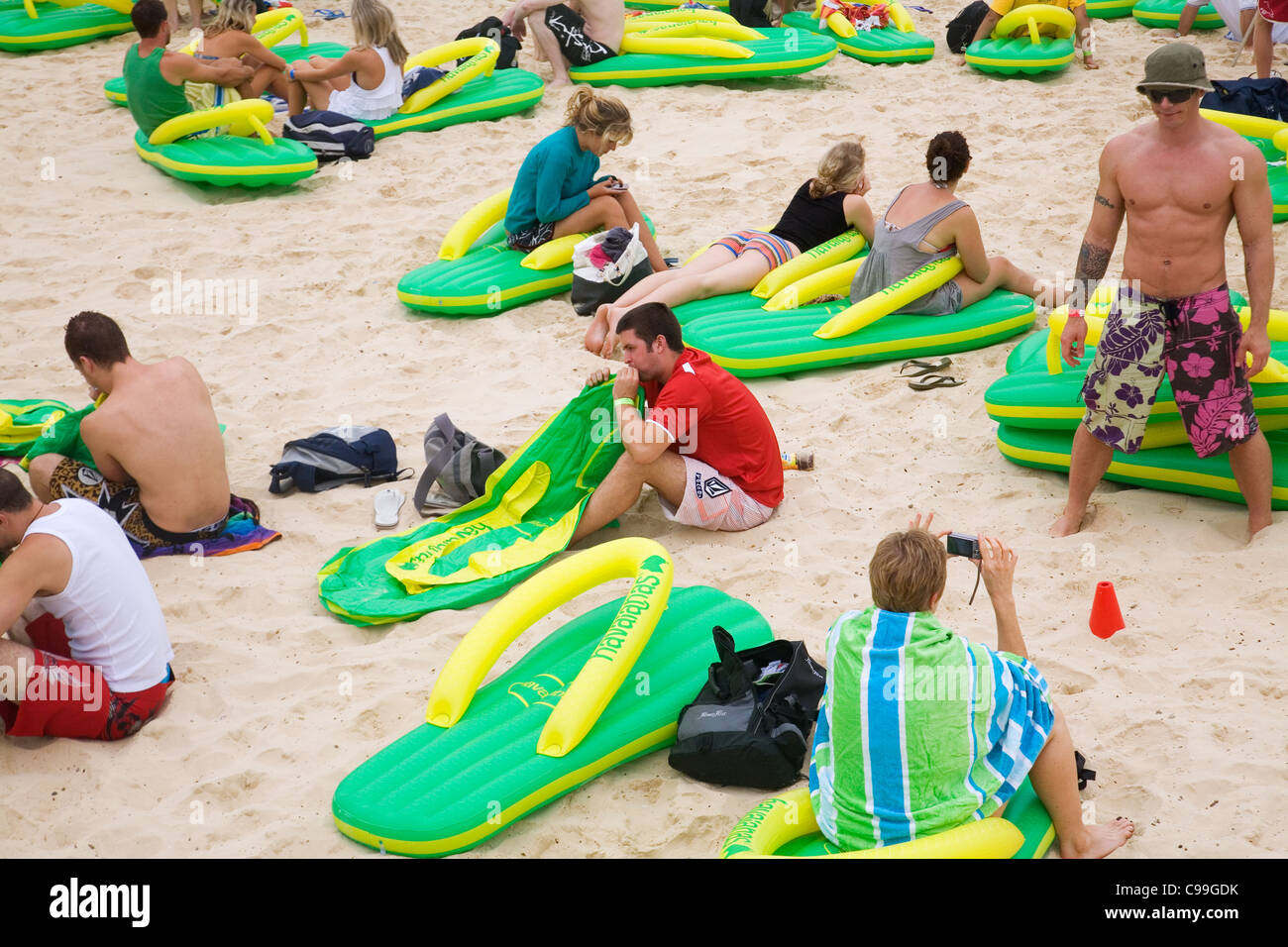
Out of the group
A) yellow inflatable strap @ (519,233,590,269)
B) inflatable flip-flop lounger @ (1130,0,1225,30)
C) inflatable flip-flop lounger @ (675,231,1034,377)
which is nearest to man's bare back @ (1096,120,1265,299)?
inflatable flip-flop lounger @ (675,231,1034,377)

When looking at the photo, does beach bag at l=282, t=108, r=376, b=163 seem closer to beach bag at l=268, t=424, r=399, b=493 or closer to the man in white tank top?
beach bag at l=268, t=424, r=399, b=493

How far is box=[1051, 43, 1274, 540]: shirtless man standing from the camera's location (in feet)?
14.8

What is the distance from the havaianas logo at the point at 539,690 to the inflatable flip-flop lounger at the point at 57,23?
974cm

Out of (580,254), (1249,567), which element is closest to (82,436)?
(580,254)

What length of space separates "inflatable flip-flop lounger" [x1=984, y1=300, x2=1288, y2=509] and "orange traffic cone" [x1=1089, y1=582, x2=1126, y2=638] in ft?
3.51

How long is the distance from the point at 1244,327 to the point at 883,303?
194cm

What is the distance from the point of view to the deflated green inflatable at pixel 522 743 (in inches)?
145

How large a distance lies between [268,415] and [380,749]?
2898 millimetres

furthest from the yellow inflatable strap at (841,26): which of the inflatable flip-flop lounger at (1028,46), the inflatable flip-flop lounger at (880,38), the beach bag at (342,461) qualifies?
the beach bag at (342,461)

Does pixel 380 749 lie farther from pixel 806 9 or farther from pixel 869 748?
pixel 806 9

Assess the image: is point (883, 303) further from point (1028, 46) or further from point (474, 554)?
point (1028, 46)

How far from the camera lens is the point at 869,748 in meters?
3.32

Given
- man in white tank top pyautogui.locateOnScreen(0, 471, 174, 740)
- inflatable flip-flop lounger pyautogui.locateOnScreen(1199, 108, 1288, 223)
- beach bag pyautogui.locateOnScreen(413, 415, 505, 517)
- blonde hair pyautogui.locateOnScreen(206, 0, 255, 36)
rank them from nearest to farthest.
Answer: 1. man in white tank top pyautogui.locateOnScreen(0, 471, 174, 740)
2. beach bag pyautogui.locateOnScreen(413, 415, 505, 517)
3. inflatable flip-flop lounger pyautogui.locateOnScreen(1199, 108, 1288, 223)
4. blonde hair pyautogui.locateOnScreen(206, 0, 255, 36)

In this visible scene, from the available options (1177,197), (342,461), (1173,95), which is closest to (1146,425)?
(1177,197)
